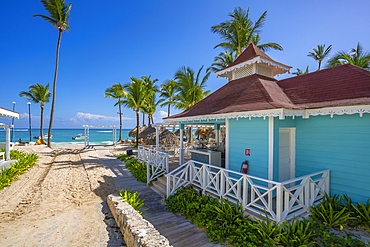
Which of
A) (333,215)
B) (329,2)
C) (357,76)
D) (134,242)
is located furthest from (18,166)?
(329,2)

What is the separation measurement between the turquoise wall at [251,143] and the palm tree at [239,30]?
434 inches

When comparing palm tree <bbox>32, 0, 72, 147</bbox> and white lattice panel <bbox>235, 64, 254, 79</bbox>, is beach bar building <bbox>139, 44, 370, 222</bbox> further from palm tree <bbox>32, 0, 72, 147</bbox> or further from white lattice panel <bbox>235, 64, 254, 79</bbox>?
palm tree <bbox>32, 0, 72, 147</bbox>

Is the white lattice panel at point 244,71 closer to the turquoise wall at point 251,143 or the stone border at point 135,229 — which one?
the turquoise wall at point 251,143

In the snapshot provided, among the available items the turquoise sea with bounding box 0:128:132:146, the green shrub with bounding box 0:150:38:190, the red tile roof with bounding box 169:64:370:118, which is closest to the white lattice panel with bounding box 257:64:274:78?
the red tile roof with bounding box 169:64:370:118

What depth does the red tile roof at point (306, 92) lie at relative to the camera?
4.89 m

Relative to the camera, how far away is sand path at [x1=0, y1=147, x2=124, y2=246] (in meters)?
3.97

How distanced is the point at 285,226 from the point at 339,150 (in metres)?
3.00

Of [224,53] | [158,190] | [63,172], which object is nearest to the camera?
[158,190]

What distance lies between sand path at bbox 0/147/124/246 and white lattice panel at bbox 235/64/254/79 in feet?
27.4

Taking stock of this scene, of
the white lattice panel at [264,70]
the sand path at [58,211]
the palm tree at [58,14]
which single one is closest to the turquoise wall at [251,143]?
the white lattice panel at [264,70]

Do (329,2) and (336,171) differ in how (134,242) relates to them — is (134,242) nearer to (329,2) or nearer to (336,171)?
(336,171)

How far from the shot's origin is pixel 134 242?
3.36 meters

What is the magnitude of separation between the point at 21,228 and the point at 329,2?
13.2 m

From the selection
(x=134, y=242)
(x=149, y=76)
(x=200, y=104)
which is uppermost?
(x=149, y=76)
